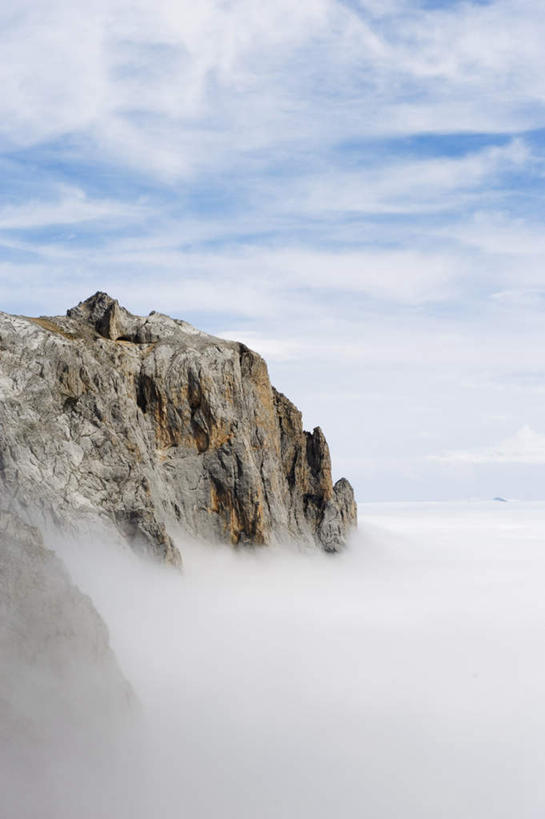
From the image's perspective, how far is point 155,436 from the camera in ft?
185

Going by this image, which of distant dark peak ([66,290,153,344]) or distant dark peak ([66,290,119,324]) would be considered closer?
distant dark peak ([66,290,153,344])

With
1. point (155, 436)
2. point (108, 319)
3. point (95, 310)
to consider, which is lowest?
point (155, 436)

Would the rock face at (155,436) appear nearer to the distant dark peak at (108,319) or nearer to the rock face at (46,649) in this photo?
the distant dark peak at (108,319)

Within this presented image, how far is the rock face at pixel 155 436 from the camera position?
141 ft

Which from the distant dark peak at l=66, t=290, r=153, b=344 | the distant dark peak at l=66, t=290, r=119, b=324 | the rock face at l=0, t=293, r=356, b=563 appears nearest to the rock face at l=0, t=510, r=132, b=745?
the rock face at l=0, t=293, r=356, b=563

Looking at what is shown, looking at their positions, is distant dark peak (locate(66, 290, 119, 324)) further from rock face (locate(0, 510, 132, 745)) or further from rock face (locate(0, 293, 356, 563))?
rock face (locate(0, 510, 132, 745))

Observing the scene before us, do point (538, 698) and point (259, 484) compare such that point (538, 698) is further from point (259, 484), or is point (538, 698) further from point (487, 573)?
point (487, 573)

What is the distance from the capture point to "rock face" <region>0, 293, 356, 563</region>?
43.1m

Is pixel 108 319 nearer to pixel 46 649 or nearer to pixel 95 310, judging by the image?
pixel 95 310

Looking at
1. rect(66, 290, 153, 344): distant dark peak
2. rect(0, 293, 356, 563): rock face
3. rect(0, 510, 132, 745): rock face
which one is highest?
rect(66, 290, 153, 344): distant dark peak

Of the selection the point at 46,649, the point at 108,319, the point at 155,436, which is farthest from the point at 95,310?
the point at 46,649

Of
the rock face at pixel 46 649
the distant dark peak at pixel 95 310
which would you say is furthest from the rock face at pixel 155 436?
the rock face at pixel 46 649

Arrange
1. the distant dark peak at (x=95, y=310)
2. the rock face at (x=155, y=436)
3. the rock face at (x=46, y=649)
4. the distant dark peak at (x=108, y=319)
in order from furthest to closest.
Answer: the distant dark peak at (x=95, y=310)
the distant dark peak at (x=108, y=319)
the rock face at (x=155, y=436)
the rock face at (x=46, y=649)

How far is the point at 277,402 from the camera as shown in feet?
223
